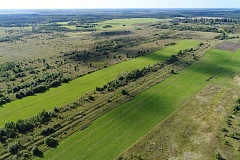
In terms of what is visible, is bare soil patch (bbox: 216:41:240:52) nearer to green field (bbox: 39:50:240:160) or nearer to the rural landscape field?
the rural landscape field

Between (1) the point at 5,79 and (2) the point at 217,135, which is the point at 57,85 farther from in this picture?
(2) the point at 217,135

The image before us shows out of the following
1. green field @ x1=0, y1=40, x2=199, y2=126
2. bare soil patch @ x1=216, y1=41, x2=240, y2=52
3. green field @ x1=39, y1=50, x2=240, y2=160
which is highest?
bare soil patch @ x1=216, y1=41, x2=240, y2=52

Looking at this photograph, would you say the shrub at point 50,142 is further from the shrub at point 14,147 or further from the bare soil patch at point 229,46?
the bare soil patch at point 229,46

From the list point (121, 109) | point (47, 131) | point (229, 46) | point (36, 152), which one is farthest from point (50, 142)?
point (229, 46)

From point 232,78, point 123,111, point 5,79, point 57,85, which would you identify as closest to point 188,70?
point 232,78

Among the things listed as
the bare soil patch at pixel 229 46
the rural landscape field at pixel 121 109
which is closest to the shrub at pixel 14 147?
the rural landscape field at pixel 121 109

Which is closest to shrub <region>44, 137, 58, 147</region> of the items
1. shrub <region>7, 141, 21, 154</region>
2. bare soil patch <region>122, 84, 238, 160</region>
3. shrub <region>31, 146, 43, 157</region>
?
shrub <region>31, 146, 43, 157</region>

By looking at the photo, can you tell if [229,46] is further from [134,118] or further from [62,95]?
[62,95]
